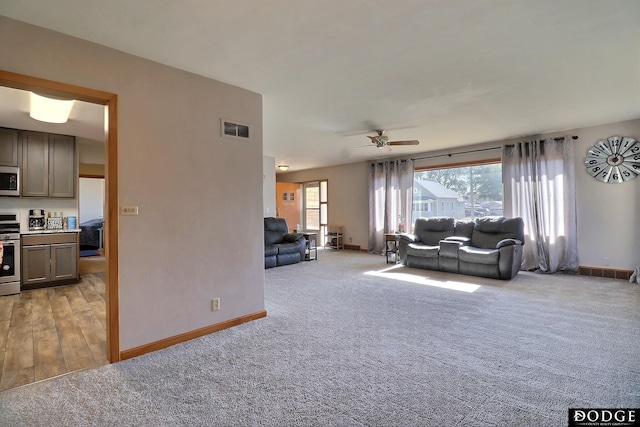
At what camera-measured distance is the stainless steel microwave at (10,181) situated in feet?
15.1

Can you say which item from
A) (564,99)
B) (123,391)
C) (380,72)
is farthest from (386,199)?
(123,391)

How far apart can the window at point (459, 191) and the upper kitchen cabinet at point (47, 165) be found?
7022 mm

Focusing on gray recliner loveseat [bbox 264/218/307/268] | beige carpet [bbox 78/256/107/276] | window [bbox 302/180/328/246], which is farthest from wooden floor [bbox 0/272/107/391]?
window [bbox 302/180/328/246]

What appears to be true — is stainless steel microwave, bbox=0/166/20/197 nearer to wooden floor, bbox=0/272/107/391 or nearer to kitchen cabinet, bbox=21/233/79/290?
kitchen cabinet, bbox=21/233/79/290

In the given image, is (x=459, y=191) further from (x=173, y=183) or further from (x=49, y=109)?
(x=49, y=109)

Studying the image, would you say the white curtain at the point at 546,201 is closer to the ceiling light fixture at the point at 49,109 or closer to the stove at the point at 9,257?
the ceiling light fixture at the point at 49,109

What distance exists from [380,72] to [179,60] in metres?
1.87

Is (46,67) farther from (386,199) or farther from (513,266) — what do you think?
(386,199)

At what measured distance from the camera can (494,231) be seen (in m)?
5.75

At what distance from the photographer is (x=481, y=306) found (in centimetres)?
375

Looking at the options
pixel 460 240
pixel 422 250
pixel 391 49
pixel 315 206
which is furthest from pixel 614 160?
pixel 315 206

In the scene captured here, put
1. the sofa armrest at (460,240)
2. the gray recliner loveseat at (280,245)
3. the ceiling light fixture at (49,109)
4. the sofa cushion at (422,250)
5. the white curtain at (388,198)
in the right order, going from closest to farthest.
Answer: the ceiling light fixture at (49,109) → the sofa armrest at (460,240) → the sofa cushion at (422,250) → the gray recliner loveseat at (280,245) → the white curtain at (388,198)

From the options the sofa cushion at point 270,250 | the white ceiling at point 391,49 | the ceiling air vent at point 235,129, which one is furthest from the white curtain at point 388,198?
the ceiling air vent at point 235,129

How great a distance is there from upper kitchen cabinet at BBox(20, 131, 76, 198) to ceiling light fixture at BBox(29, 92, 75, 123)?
1.07 meters
